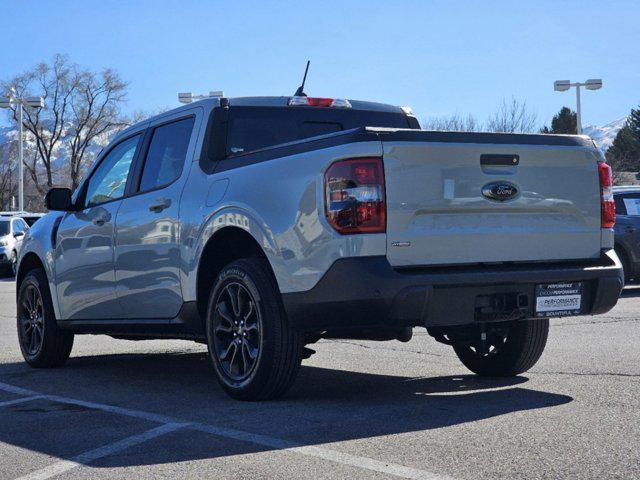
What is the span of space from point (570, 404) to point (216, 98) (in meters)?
3.03

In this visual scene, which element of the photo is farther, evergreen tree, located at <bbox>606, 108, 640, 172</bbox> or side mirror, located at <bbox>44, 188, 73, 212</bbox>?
evergreen tree, located at <bbox>606, 108, 640, 172</bbox>

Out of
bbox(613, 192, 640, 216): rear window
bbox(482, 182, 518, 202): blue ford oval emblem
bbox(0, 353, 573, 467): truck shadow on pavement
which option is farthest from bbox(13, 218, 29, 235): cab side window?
bbox(482, 182, 518, 202): blue ford oval emblem

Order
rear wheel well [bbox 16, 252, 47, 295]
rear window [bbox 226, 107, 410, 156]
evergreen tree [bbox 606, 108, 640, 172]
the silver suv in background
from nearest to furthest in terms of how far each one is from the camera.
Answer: rear window [bbox 226, 107, 410, 156]
rear wheel well [bbox 16, 252, 47, 295]
the silver suv in background
evergreen tree [bbox 606, 108, 640, 172]

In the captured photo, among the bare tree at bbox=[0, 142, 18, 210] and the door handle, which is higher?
the bare tree at bbox=[0, 142, 18, 210]

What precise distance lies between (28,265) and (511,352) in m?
4.27

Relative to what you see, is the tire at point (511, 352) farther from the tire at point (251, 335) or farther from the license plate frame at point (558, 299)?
the tire at point (251, 335)

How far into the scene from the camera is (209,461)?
180 inches

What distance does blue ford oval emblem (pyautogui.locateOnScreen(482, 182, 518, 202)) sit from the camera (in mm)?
5930

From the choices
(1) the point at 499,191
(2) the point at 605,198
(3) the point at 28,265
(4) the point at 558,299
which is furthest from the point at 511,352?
(3) the point at 28,265

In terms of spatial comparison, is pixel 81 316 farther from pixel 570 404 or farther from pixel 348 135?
pixel 570 404

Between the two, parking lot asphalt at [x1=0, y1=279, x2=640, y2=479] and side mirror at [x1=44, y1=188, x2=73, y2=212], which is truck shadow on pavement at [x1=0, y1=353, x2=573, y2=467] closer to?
parking lot asphalt at [x1=0, y1=279, x2=640, y2=479]

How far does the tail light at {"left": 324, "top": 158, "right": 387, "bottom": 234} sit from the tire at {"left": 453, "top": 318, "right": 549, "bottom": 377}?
178 cm

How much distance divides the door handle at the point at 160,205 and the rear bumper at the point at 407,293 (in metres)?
1.52

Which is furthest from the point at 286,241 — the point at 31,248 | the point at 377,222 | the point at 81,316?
the point at 31,248
